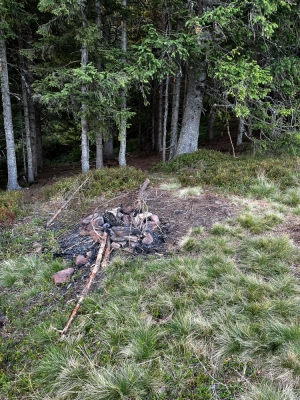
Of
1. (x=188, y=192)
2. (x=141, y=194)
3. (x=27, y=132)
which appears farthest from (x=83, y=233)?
(x=27, y=132)

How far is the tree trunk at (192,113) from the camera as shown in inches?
363

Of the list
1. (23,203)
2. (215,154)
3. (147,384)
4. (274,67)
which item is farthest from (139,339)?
(274,67)

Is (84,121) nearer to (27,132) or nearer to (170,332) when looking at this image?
(27,132)

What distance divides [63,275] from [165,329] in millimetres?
1775

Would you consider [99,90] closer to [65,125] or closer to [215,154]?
[215,154]

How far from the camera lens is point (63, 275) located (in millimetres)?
3529

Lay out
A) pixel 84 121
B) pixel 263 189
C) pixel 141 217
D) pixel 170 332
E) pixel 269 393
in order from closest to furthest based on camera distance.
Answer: pixel 269 393
pixel 170 332
pixel 141 217
pixel 263 189
pixel 84 121

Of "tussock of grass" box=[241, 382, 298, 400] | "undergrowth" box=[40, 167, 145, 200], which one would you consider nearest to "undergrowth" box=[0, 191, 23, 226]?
"undergrowth" box=[40, 167, 145, 200]

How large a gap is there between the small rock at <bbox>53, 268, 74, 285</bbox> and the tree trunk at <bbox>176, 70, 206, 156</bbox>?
725 centimetres

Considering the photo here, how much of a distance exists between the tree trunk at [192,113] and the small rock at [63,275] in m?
7.25

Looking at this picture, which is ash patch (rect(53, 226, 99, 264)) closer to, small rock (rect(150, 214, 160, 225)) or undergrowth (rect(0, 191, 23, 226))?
small rock (rect(150, 214, 160, 225))

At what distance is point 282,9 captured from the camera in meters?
7.18

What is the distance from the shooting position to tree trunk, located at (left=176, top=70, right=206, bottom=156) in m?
9.21

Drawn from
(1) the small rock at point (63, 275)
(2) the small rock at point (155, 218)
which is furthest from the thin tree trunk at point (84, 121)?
(1) the small rock at point (63, 275)
